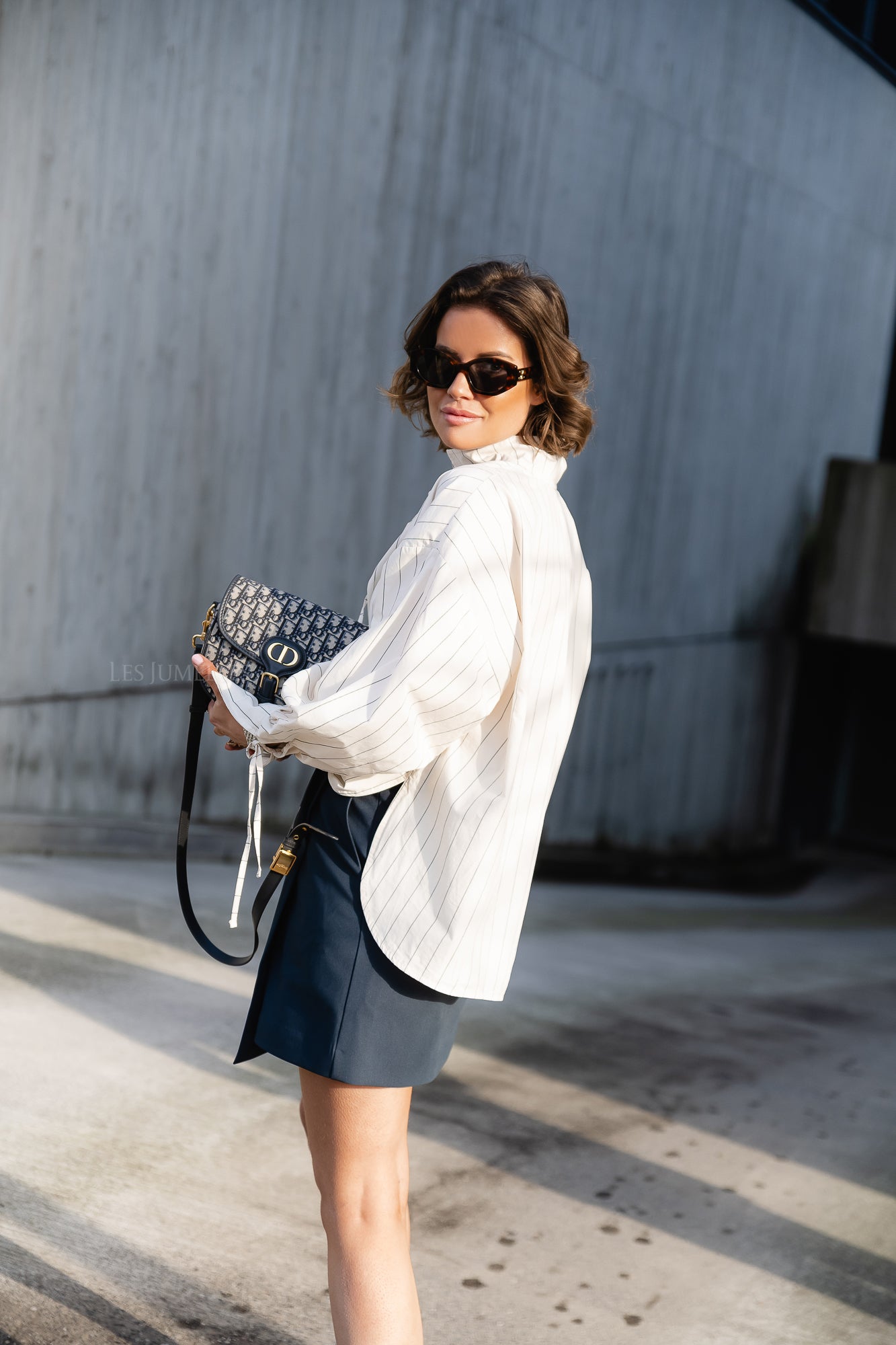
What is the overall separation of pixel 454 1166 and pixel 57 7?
505 cm

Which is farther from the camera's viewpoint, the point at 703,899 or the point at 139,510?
the point at 703,899

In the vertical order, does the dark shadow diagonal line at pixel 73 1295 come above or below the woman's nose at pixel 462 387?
below

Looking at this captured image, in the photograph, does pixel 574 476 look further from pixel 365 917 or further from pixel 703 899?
pixel 365 917

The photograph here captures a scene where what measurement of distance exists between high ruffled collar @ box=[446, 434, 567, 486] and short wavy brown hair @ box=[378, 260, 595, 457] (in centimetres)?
3

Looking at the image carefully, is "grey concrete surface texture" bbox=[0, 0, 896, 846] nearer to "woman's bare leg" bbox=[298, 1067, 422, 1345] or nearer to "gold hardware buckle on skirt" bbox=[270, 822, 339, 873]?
"gold hardware buckle on skirt" bbox=[270, 822, 339, 873]

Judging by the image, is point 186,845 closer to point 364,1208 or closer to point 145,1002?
point 364,1208

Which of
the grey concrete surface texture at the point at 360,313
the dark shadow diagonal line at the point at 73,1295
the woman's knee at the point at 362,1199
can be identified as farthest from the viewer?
the grey concrete surface texture at the point at 360,313

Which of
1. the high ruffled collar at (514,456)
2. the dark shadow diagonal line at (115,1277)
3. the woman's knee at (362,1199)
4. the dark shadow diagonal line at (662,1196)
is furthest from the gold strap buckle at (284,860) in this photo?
the dark shadow diagonal line at (662,1196)

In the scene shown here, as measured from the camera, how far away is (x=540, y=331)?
1.82 m

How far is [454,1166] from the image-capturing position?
3.01 meters

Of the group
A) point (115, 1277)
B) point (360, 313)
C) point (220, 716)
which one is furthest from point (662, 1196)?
point (360, 313)

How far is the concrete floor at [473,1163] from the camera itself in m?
2.38

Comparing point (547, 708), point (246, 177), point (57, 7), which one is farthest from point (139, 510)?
point (547, 708)

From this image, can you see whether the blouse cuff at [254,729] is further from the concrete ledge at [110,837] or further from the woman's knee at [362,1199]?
the concrete ledge at [110,837]
